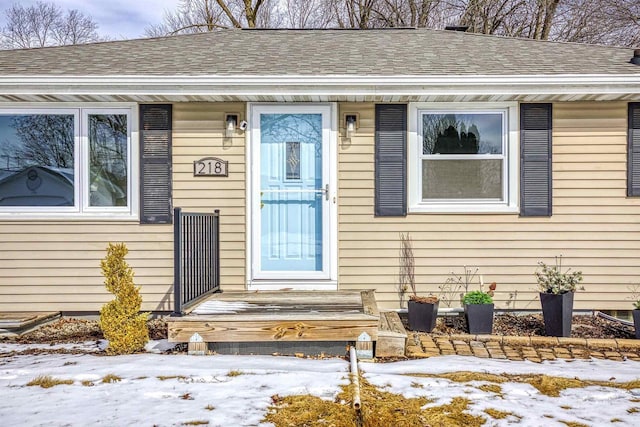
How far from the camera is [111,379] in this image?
3.12 metres

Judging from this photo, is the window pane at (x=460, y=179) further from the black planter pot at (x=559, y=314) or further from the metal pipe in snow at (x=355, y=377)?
the metal pipe in snow at (x=355, y=377)

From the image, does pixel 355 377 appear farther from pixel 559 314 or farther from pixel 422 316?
pixel 559 314

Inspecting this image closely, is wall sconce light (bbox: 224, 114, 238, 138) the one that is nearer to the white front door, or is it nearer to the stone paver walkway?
the white front door

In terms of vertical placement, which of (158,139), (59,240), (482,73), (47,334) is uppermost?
(482,73)

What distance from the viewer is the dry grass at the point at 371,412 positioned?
8.31 feet

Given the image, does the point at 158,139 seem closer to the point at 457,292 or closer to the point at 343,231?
the point at 343,231

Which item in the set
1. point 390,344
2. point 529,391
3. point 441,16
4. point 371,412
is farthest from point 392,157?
point 441,16

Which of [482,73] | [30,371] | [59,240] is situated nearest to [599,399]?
[482,73]

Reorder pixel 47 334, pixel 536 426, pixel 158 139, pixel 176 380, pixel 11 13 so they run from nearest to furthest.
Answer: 1. pixel 536 426
2. pixel 176 380
3. pixel 47 334
4. pixel 158 139
5. pixel 11 13

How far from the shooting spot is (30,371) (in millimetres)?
3287

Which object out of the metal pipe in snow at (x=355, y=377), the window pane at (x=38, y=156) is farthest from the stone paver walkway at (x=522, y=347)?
the window pane at (x=38, y=156)

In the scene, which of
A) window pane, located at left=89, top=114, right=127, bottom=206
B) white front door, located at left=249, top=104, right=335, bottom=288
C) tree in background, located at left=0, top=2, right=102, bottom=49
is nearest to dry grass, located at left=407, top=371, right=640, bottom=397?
white front door, located at left=249, top=104, right=335, bottom=288

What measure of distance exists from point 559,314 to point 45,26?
20183mm

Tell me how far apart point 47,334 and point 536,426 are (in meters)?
4.05
